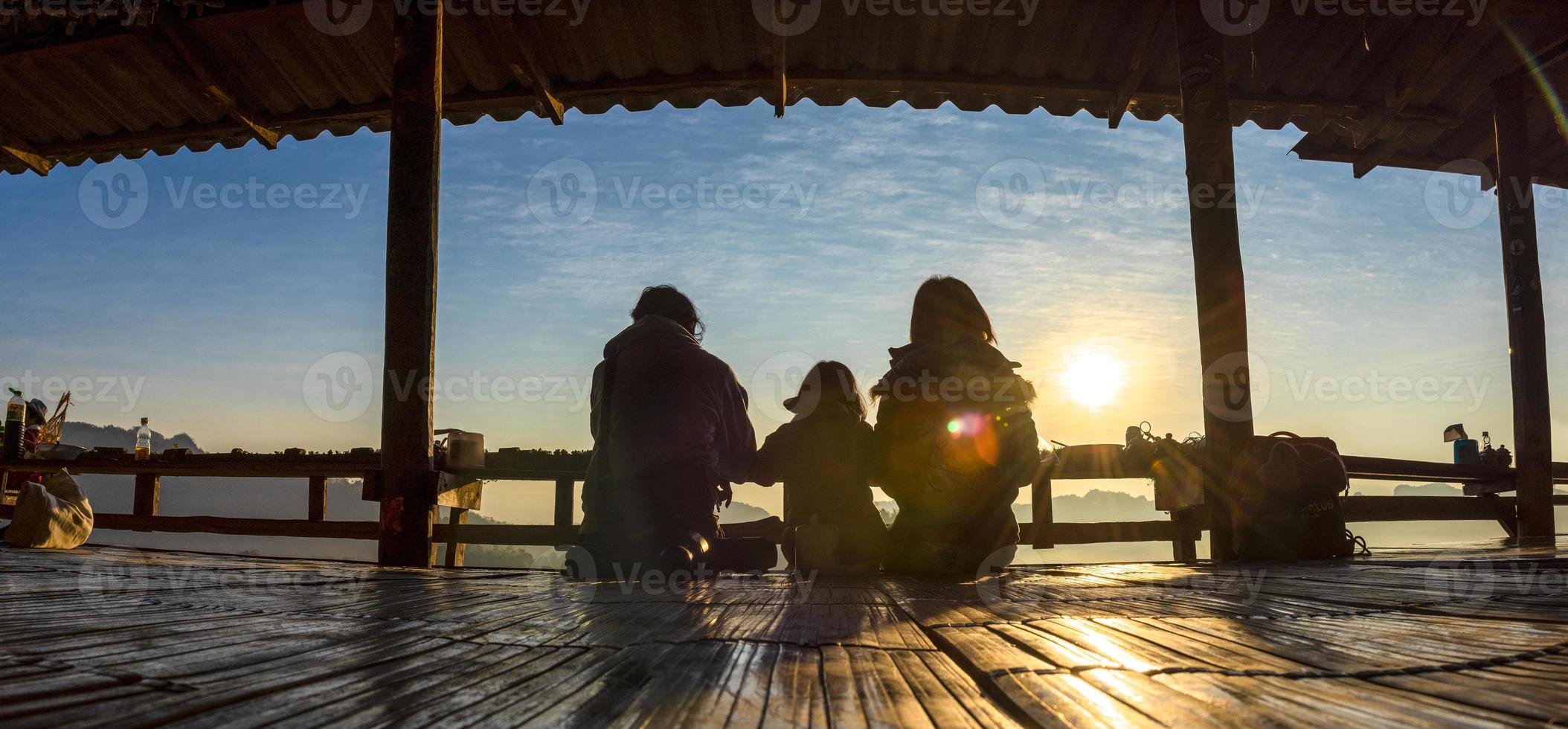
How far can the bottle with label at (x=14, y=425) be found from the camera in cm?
830

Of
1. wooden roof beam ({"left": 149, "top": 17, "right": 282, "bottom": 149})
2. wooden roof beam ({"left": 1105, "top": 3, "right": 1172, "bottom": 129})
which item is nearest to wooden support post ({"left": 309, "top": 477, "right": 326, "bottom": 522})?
wooden roof beam ({"left": 149, "top": 17, "right": 282, "bottom": 149})

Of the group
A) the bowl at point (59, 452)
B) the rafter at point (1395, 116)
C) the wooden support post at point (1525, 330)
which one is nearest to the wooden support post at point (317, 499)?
the bowl at point (59, 452)

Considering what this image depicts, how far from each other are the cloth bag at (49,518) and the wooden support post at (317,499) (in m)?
2.36

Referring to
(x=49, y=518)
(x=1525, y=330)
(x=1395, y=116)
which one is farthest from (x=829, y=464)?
(x=1525, y=330)

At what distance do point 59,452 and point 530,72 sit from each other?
6.33m

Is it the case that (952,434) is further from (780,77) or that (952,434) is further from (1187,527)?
(1187,527)

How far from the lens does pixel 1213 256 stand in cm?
477

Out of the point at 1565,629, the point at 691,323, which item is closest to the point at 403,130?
the point at 691,323

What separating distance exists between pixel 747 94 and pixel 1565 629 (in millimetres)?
5501

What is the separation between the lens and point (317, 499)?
7.74 metres

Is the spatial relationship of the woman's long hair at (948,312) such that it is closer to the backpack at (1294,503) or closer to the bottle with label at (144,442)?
the backpack at (1294,503)

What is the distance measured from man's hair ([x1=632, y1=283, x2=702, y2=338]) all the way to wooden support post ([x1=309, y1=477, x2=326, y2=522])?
507 cm

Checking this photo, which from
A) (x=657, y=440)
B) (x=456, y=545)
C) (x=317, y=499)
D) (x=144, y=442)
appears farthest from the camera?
(x=144, y=442)

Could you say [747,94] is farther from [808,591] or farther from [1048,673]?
[1048,673]
